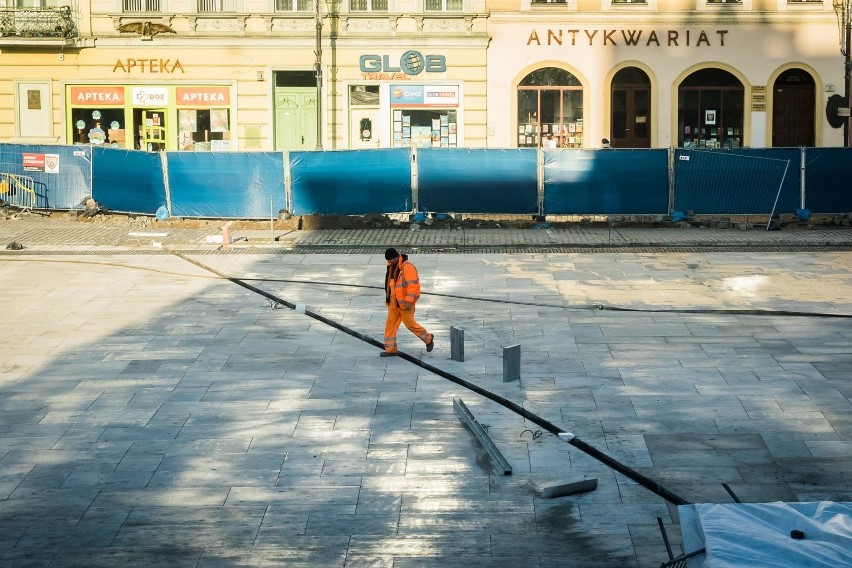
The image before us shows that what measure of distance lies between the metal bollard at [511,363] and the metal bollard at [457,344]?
1.30m

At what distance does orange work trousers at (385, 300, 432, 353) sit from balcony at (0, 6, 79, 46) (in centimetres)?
2529

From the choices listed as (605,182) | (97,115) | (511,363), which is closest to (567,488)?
(511,363)

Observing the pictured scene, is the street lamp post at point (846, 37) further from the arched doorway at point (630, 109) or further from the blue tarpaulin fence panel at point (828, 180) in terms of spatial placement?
the blue tarpaulin fence panel at point (828, 180)

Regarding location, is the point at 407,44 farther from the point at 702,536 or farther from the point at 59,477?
the point at 702,536

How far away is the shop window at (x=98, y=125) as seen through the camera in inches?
1626

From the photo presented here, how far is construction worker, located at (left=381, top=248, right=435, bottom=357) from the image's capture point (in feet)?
61.1

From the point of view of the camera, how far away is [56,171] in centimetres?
3503

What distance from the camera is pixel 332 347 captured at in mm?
19812

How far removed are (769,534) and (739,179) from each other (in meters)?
25.5

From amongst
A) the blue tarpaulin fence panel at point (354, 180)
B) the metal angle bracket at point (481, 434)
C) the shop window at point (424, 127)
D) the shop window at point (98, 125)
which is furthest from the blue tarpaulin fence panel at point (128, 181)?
the metal angle bracket at point (481, 434)

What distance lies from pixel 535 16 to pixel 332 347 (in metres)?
23.3

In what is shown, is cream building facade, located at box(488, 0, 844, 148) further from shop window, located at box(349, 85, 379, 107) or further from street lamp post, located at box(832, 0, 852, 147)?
shop window, located at box(349, 85, 379, 107)

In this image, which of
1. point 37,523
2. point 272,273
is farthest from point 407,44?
point 37,523

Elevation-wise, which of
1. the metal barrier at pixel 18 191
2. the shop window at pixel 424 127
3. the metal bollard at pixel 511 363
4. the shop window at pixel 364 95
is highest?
the shop window at pixel 364 95
